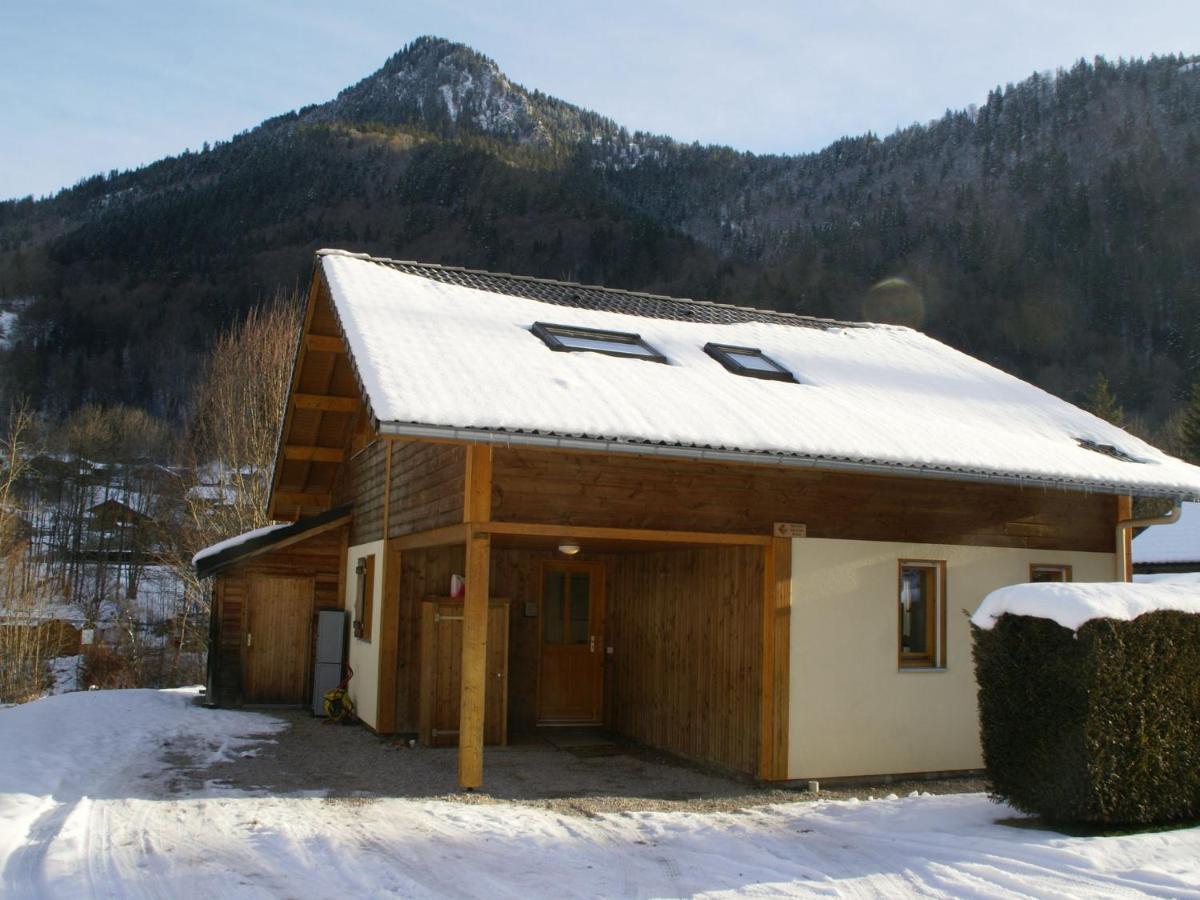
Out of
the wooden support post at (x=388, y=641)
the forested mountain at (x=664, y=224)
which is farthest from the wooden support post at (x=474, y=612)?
the forested mountain at (x=664, y=224)

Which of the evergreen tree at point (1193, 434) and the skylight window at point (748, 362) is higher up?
the evergreen tree at point (1193, 434)

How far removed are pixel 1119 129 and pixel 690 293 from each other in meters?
59.9

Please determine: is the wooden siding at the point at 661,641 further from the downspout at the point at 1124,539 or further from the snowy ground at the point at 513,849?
the downspout at the point at 1124,539

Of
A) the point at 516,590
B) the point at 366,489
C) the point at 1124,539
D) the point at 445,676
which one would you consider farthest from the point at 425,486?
the point at 1124,539

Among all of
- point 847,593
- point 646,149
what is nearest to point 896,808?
point 847,593

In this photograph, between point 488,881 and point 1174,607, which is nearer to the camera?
point 488,881

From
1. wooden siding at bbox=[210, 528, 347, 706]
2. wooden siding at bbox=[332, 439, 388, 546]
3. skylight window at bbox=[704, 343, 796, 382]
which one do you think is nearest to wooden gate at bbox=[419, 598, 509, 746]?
wooden siding at bbox=[332, 439, 388, 546]

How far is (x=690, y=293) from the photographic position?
7550 cm

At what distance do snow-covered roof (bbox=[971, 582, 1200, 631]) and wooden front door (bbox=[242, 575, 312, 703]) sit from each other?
10624mm

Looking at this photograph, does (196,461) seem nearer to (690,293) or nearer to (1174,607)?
(1174,607)

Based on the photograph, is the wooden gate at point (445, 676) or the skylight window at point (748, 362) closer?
the wooden gate at point (445, 676)

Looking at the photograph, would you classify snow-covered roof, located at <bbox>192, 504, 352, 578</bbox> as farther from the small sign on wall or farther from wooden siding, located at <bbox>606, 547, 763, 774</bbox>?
the small sign on wall

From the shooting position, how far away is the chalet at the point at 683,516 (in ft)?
28.6

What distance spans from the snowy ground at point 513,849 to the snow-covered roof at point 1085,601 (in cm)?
145
